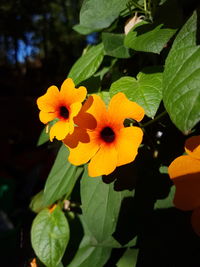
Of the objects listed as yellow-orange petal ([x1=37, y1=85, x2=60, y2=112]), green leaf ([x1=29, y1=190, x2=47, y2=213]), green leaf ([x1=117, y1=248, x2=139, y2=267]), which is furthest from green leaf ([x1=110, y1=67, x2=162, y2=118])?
green leaf ([x1=29, y1=190, x2=47, y2=213])

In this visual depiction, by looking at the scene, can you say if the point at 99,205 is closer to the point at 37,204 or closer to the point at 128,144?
the point at 128,144

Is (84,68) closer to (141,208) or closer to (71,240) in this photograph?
(141,208)

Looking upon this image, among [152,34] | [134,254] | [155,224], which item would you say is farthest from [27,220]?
[152,34]

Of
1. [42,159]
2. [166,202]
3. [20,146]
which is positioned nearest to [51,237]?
[166,202]

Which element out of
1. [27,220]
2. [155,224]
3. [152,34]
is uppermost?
[152,34]

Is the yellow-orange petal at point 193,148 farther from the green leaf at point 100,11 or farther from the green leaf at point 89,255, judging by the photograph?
the green leaf at point 89,255

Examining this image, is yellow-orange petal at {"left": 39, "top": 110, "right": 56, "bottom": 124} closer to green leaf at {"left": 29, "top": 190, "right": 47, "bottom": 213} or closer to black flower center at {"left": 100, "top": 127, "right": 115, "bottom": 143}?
black flower center at {"left": 100, "top": 127, "right": 115, "bottom": 143}
